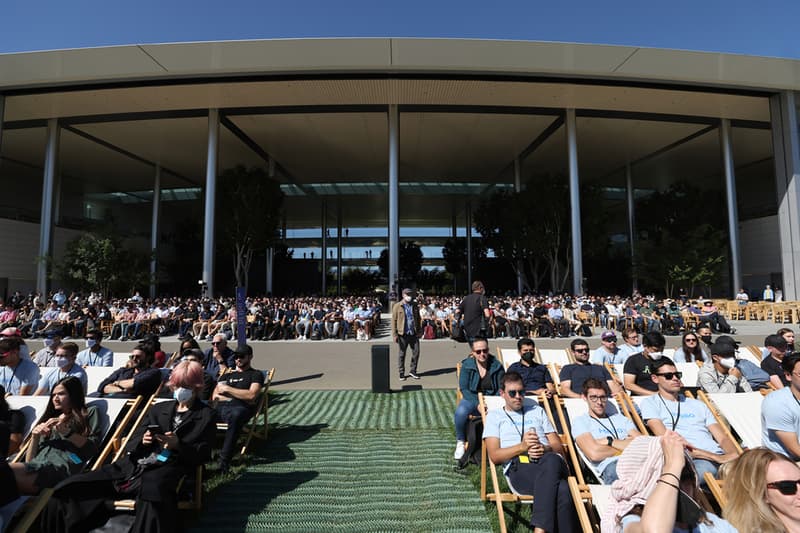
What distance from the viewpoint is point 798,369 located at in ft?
9.33

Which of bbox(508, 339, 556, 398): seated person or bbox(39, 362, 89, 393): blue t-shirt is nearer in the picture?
bbox(39, 362, 89, 393): blue t-shirt

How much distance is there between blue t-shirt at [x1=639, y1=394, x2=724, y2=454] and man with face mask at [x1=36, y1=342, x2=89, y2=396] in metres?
5.55

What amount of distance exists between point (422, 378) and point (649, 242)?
25.5 meters

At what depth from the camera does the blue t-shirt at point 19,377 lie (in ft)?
13.2

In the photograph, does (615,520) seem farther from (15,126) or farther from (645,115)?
(15,126)

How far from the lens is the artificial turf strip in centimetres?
291

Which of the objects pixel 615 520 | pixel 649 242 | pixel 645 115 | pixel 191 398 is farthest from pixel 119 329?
pixel 649 242

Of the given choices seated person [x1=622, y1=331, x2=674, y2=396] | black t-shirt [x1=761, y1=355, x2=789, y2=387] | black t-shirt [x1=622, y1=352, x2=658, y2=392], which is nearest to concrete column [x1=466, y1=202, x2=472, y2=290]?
black t-shirt [x1=761, y1=355, x2=789, y2=387]

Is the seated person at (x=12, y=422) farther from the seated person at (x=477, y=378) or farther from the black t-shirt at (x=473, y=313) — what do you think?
the black t-shirt at (x=473, y=313)

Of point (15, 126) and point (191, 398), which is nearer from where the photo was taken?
point (191, 398)

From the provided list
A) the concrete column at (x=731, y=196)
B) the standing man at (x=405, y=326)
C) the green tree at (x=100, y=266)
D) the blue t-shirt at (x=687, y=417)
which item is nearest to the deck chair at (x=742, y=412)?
the blue t-shirt at (x=687, y=417)

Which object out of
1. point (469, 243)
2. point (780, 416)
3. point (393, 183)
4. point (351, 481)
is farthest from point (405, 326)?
point (469, 243)

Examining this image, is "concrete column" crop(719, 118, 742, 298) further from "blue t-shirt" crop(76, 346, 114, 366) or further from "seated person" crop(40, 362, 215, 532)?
"blue t-shirt" crop(76, 346, 114, 366)

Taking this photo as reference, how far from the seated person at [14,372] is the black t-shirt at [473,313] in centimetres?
556
